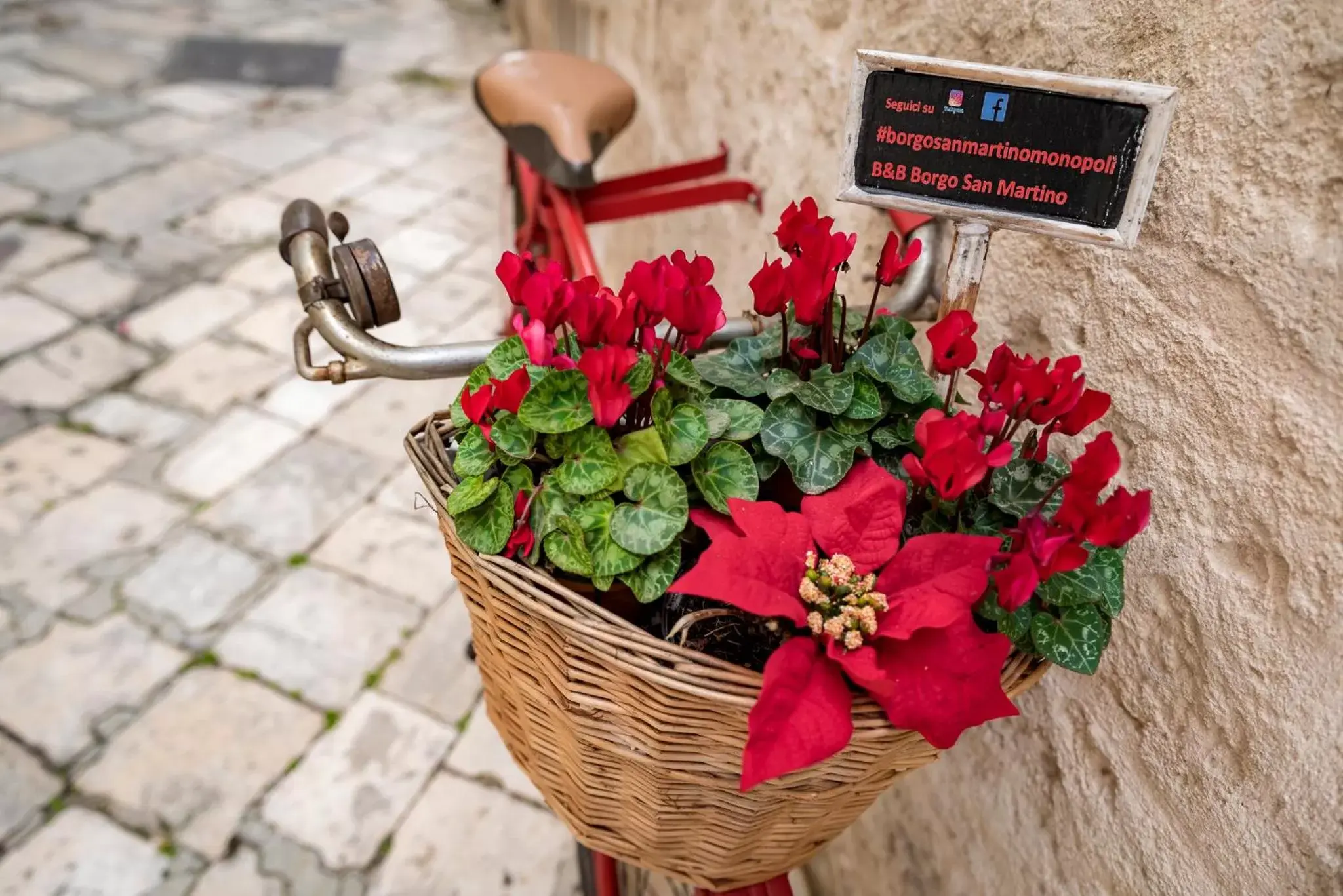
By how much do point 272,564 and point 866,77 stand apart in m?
1.99

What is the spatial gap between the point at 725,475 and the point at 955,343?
19cm

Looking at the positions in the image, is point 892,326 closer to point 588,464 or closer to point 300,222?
point 588,464

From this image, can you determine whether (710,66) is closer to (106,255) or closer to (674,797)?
(674,797)

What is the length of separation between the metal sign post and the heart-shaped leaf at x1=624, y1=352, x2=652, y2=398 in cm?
23

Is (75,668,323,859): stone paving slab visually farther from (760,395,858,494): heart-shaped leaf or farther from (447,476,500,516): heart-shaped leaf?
(760,395,858,494): heart-shaped leaf

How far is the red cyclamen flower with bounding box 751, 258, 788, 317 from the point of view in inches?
25.5

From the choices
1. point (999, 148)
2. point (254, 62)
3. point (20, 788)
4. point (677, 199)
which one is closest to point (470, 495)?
point (999, 148)

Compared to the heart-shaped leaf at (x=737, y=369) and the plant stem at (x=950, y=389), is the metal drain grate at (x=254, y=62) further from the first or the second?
the plant stem at (x=950, y=389)

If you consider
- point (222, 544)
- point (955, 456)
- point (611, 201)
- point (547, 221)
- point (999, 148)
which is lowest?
point (222, 544)

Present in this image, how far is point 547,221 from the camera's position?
1961 millimetres

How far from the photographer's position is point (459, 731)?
6.17 ft

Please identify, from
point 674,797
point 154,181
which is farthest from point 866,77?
point 154,181

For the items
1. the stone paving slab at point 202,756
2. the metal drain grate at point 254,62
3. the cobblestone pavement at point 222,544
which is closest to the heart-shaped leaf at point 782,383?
the cobblestone pavement at point 222,544

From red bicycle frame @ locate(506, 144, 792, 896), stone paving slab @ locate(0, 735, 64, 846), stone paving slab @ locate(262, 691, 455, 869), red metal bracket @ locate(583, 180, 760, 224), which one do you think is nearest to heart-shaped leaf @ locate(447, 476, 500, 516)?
A: red bicycle frame @ locate(506, 144, 792, 896)
